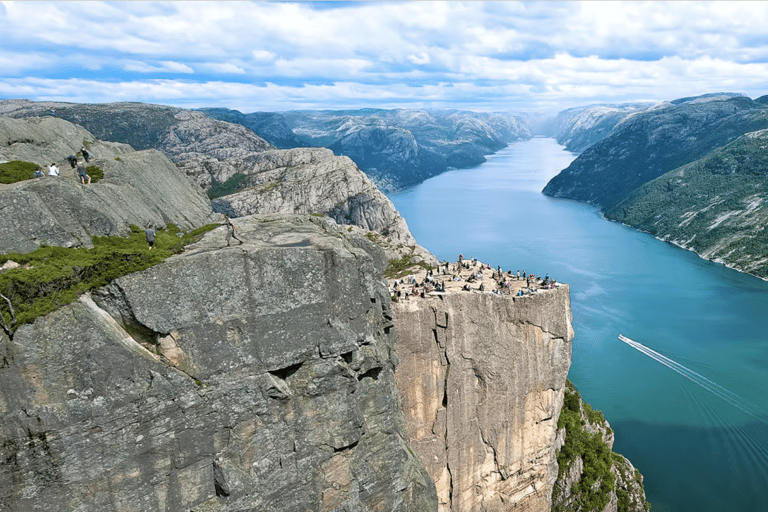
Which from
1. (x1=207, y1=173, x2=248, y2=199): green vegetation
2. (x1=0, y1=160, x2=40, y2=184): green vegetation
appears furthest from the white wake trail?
(x1=207, y1=173, x2=248, y2=199): green vegetation

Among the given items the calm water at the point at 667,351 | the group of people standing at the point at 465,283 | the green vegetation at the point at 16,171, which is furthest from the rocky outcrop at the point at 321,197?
the green vegetation at the point at 16,171

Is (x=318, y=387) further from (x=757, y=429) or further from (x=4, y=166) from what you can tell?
(x=757, y=429)

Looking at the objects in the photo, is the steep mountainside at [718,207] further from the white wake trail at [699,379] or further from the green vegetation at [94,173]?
the green vegetation at [94,173]

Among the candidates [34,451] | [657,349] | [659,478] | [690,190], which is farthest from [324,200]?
[690,190]

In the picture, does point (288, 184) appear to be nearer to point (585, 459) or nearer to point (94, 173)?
point (94, 173)

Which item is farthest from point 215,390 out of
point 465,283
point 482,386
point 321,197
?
point 321,197
